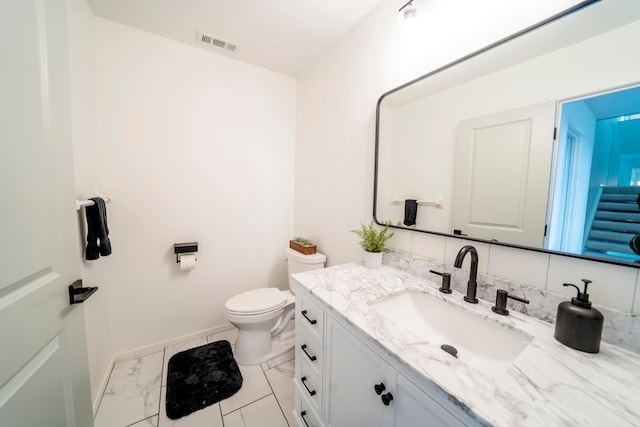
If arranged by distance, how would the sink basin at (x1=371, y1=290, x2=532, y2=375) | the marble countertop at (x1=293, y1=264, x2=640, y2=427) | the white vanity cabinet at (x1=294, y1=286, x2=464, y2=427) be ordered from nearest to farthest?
the marble countertop at (x1=293, y1=264, x2=640, y2=427), the white vanity cabinet at (x1=294, y1=286, x2=464, y2=427), the sink basin at (x1=371, y1=290, x2=532, y2=375)

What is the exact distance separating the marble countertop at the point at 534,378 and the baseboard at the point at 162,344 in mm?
1727

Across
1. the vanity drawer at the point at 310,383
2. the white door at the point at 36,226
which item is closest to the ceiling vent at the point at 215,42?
the white door at the point at 36,226

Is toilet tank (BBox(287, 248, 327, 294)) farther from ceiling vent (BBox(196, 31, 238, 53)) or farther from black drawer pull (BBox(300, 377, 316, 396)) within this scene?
ceiling vent (BBox(196, 31, 238, 53))

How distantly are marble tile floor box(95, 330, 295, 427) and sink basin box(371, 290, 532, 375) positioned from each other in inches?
37.6

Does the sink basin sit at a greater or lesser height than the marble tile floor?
greater

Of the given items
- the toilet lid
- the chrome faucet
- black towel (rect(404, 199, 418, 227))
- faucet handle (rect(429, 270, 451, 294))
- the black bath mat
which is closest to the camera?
the chrome faucet

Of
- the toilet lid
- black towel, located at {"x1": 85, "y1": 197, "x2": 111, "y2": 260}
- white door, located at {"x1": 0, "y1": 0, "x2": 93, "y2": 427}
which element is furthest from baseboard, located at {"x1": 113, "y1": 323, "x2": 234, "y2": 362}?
white door, located at {"x1": 0, "y1": 0, "x2": 93, "y2": 427}

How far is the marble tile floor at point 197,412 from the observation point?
4.17 feet

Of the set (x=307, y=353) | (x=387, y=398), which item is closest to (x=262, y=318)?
(x=307, y=353)

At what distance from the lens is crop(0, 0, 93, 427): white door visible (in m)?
0.55

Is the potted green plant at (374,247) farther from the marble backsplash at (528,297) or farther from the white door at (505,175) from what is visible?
the white door at (505,175)

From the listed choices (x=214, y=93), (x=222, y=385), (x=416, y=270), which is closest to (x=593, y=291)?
(x=416, y=270)

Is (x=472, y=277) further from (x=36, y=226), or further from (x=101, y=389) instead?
(x=101, y=389)

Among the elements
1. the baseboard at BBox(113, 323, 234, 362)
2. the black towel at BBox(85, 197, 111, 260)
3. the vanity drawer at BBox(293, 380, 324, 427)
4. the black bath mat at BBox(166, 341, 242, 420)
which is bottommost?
the black bath mat at BBox(166, 341, 242, 420)
